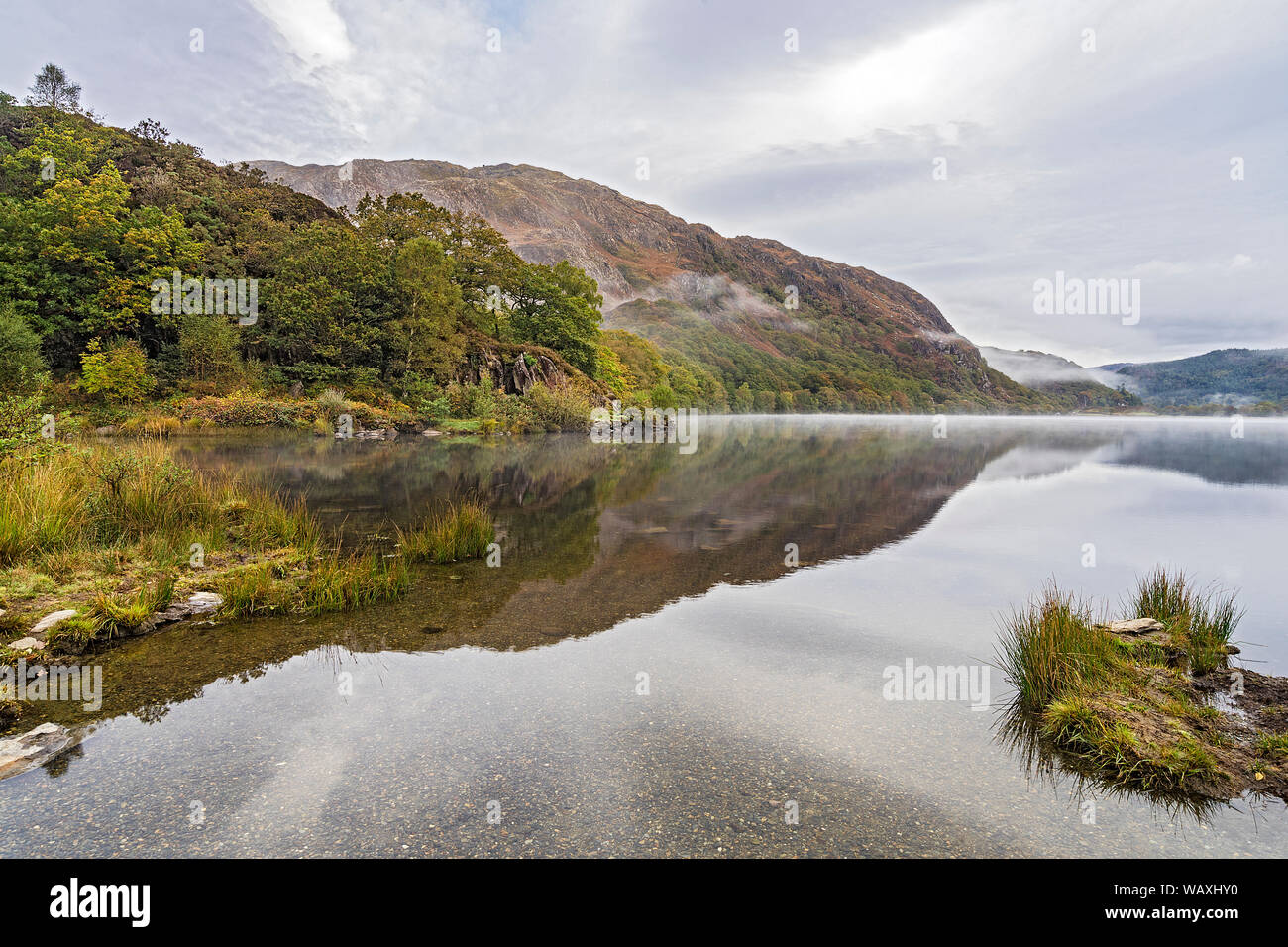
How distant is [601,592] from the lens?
985cm

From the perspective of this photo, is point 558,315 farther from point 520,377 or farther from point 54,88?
point 54,88

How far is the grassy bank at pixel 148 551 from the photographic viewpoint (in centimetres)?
717

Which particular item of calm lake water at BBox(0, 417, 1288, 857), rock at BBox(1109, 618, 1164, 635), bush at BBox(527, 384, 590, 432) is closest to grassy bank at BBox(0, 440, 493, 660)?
calm lake water at BBox(0, 417, 1288, 857)

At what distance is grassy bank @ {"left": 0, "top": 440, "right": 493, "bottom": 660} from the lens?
7.17m

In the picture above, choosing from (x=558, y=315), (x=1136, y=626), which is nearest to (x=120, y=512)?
(x=1136, y=626)

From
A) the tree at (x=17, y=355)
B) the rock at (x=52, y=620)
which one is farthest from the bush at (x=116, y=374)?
the rock at (x=52, y=620)

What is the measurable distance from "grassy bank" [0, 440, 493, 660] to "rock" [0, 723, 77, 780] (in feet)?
5.64

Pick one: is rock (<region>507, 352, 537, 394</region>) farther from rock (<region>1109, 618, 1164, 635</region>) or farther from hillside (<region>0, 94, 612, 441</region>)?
rock (<region>1109, 618, 1164, 635</region>)

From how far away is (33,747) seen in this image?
15.5 feet

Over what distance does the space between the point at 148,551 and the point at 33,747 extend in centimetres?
500

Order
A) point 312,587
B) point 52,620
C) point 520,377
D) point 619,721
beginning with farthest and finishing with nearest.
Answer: point 520,377 < point 312,587 < point 52,620 < point 619,721
